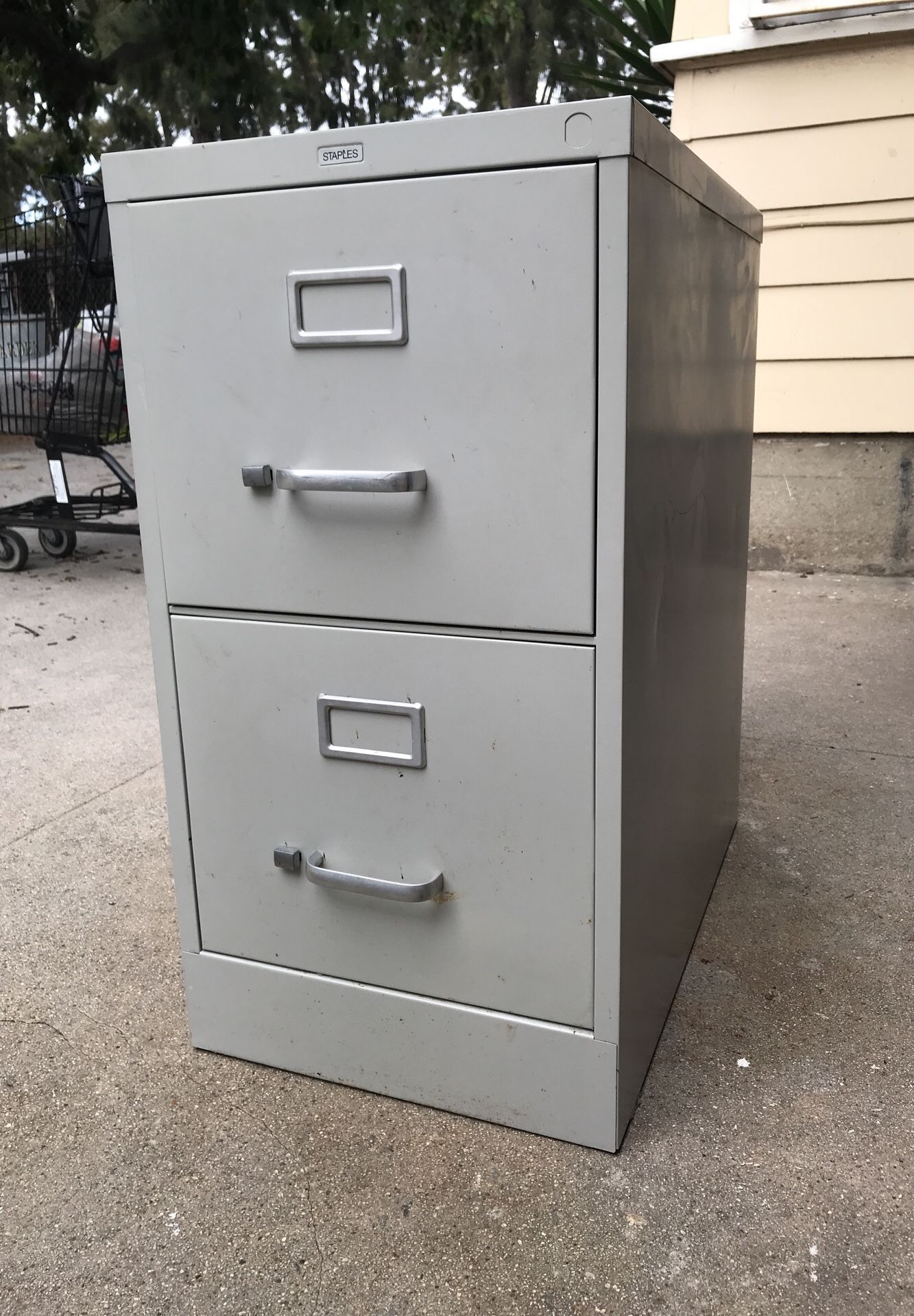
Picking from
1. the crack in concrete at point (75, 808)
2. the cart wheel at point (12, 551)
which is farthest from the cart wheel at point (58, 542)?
the crack in concrete at point (75, 808)

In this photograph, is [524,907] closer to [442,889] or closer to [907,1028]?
[442,889]

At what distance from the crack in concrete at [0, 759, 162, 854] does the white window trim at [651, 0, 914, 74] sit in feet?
11.5

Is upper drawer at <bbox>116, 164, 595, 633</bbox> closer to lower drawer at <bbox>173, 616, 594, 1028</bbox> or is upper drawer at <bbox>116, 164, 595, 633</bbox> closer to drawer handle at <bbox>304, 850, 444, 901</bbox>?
lower drawer at <bbox>173, 616, 594, 1028</bbox>

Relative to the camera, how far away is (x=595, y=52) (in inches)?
441

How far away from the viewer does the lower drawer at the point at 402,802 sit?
1.26 meters

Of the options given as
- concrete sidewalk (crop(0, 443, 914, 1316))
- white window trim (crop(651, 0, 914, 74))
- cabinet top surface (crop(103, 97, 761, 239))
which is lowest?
concrete sidewalk (crop(0, 443, 914, 1316))

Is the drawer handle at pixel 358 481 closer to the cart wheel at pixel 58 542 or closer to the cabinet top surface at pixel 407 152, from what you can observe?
the cabinet top surface at pixel 407 152

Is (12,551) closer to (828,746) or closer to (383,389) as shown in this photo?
(828,746)

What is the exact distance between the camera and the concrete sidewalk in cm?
116

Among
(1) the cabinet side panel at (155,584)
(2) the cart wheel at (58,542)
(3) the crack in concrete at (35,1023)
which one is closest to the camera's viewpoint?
(1) the cabinet side panel at (155,584)

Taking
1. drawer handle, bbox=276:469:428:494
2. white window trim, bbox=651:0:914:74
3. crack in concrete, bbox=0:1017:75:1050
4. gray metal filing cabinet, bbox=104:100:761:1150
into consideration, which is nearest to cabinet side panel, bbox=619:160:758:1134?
gray metal filing cabinet, bbox=104:100:761:1150

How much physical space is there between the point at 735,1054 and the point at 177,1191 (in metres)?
0.82

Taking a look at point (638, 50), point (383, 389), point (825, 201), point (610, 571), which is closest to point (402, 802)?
point (610, 571)

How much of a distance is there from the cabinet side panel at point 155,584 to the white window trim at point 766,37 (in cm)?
363
